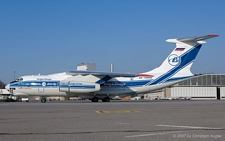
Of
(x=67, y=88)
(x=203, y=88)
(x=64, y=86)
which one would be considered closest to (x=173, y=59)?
(x=67, y=88)

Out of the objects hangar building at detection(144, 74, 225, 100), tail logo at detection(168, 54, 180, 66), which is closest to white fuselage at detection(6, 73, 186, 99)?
tail logo at detection(168, 54, 180, 66)

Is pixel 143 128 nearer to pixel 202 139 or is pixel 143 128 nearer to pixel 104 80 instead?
pixel 202 139

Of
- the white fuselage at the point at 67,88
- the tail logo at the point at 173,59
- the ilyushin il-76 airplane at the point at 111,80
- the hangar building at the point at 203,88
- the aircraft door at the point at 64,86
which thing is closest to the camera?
the aircraft door at the point at 64,86

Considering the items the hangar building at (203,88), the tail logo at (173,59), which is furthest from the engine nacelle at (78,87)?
the hangar building at (203,88)

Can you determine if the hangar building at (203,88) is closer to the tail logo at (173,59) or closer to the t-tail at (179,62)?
the t-tail at (179,62)

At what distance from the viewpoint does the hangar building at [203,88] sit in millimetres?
65000

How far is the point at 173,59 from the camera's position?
39469 mm

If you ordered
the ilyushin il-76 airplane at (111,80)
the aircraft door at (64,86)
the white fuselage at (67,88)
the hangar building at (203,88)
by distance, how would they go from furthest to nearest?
the hangar building at (203,88) → the white fuselage at (67,88) → the ilyushin il-76 airplane at (111,80) → the aircraft door at (64,86)

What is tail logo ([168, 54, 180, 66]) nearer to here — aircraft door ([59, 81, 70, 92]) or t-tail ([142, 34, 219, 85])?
t-tail ([142, 34, 219, 85])

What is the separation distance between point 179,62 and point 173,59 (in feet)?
2.76

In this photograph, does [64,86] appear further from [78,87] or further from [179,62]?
[179,62]

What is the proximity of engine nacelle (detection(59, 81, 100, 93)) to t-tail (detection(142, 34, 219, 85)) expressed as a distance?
7222mm

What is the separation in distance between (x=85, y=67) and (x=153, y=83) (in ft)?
60.3

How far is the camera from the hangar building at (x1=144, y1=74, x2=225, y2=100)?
65000mm
